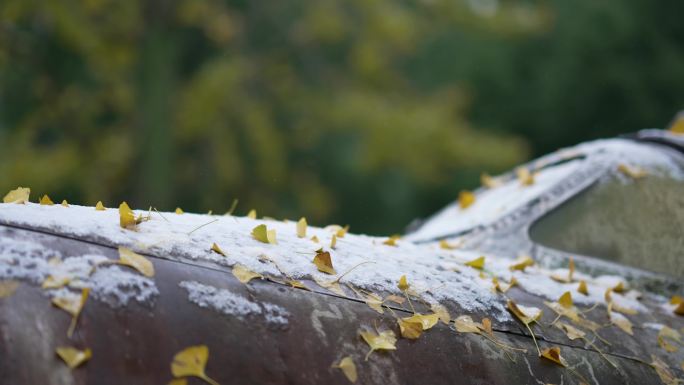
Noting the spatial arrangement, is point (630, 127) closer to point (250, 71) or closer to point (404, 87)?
point (404, 87)

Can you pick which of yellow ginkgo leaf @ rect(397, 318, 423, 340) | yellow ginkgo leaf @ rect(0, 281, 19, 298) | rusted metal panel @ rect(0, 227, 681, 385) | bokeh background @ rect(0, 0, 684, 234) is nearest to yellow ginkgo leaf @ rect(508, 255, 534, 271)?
rusted metal panel @ rect(0, 227, 681, 385)

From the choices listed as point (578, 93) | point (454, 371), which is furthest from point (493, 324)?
point (578, 93)

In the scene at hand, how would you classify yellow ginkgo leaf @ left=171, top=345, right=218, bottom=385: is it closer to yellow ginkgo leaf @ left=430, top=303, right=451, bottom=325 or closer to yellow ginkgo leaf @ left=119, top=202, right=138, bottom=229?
yellow ginkgo leaf @ left=119, top=202, right=138, bottom=229

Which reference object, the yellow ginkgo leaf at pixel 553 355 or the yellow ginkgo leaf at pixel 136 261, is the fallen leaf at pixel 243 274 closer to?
the yellow ginkgo leaf at pixel 136 261

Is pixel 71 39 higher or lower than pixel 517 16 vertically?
lower

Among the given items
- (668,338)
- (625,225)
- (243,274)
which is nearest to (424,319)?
(243,274)

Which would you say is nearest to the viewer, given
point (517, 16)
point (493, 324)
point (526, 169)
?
point (493, 324)

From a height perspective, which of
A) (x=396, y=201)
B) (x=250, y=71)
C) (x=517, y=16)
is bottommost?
(x=396, y=201)
